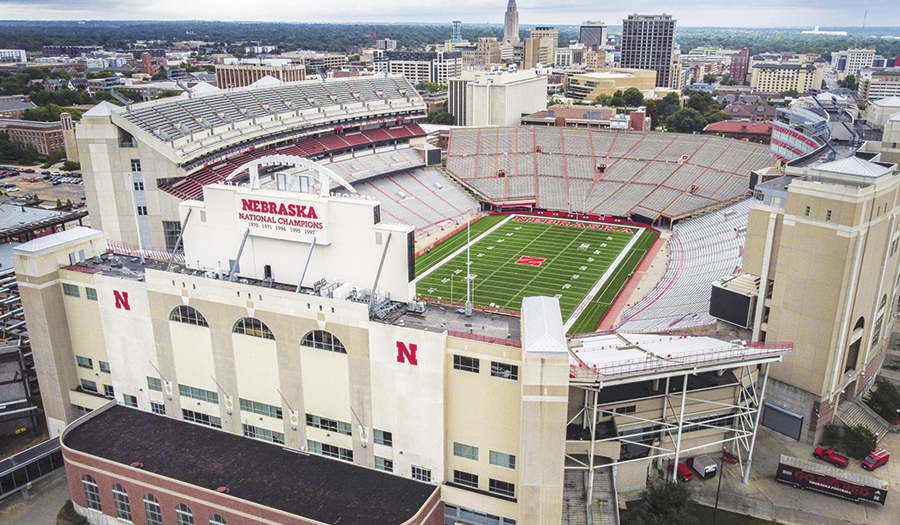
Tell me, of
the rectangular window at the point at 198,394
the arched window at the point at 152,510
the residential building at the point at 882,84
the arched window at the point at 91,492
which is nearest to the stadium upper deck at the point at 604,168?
the rectangular window at the point at 198,394

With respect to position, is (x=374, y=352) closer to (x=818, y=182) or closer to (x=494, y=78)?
(x=818, y=182)

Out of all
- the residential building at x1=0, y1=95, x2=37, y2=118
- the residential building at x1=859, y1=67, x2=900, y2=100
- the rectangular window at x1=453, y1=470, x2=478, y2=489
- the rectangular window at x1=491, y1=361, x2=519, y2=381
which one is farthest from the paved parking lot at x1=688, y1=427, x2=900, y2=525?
the residential building at x1=859, y1=67, x2=900, y2=100

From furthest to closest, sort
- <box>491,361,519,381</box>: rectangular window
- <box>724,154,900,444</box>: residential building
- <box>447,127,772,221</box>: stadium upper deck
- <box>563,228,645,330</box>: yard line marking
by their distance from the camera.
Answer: <box>447,127,772,221</box>: stadium upper deck → <box>563,228,645,330</box>: yard line marking → <box>724,154,900,444</box>: residential building → <box>491,361,519,381</box>: rectangular window

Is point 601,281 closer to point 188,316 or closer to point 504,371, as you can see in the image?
point 504,371

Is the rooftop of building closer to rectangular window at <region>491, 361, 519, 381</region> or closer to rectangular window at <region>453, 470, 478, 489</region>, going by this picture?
rectangular window at <region>453, 470, 478, 489</region>

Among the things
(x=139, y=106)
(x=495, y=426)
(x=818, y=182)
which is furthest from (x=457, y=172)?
(x=495, y=426)

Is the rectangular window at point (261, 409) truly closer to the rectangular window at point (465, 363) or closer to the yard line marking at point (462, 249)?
the rectangular window at point (465, 363)
